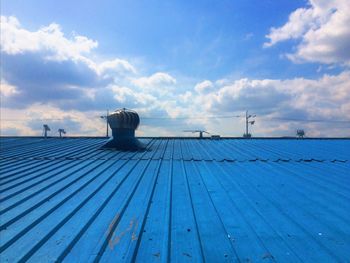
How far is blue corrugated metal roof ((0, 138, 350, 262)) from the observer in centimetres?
460

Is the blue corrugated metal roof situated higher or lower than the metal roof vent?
lower

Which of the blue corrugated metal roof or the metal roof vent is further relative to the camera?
the metal roof vent

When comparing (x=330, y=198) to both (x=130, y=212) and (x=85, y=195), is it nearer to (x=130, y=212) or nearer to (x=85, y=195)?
(x=130, y=212)

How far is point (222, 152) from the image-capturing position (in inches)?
481

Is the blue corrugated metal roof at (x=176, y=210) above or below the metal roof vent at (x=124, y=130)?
below

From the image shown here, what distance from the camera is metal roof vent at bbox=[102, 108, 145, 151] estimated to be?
13.1 meters

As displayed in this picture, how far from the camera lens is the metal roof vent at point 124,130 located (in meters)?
13.1

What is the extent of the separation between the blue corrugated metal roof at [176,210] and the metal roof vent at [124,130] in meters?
2.64

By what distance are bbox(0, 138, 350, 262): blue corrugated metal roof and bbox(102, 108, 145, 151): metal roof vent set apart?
2642 mm

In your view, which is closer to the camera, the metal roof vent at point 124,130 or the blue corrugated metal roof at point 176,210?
the blue corrugated metal roof at point 176,210

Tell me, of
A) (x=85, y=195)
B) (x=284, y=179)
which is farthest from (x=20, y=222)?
(x=284, y=179)

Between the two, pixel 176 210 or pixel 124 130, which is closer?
pixel 176 210

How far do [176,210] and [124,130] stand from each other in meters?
8.02

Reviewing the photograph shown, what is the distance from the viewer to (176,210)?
596cm
